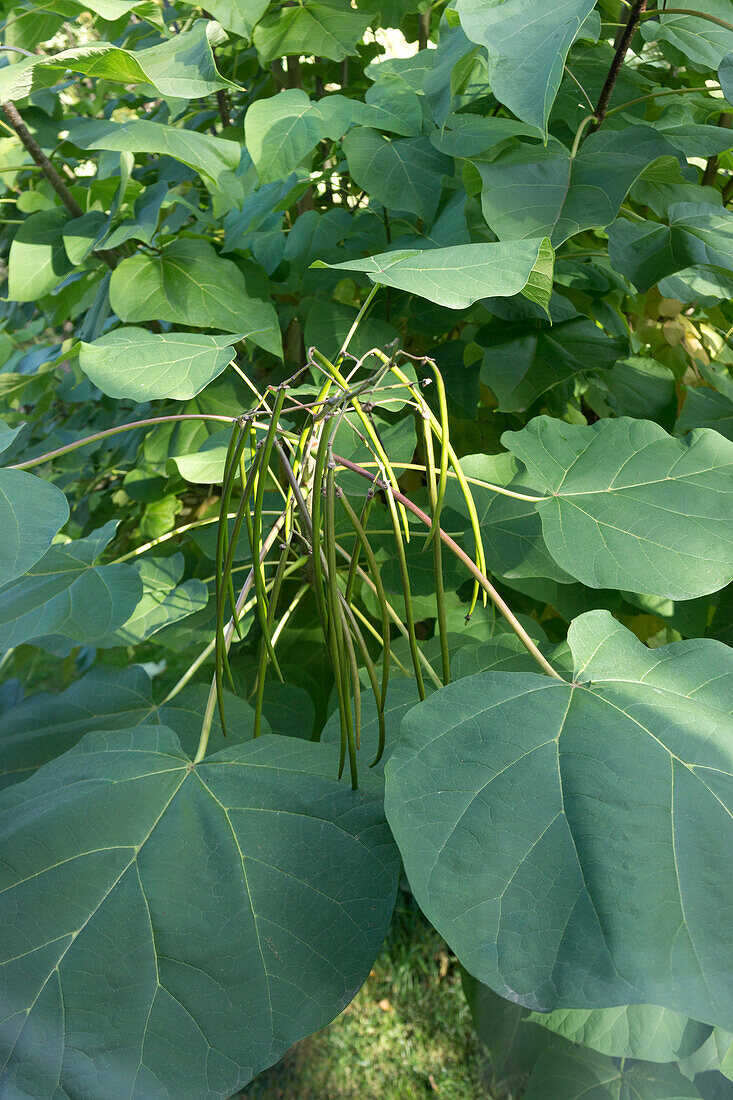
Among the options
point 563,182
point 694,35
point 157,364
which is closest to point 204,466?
point 157,364

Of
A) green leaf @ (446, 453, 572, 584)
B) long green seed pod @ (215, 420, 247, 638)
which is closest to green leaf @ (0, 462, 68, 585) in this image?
long green seed pod @ (215, 420, 247, 638)

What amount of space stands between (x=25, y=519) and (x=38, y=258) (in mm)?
714

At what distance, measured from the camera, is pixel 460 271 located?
0.55m

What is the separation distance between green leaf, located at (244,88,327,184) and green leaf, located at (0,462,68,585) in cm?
45

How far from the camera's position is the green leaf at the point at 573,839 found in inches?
15.9

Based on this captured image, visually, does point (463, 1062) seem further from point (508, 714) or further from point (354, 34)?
point (354, 34)

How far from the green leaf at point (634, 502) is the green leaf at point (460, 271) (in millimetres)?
197

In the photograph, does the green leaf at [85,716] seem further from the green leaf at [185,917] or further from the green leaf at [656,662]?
the green leaf at [656,662]

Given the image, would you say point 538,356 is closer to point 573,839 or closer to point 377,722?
point 377,722

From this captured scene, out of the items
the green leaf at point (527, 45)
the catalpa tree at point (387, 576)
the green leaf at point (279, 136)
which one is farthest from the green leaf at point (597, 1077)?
the green leaf at point (279, 136)

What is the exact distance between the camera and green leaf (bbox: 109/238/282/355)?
37.5 inches

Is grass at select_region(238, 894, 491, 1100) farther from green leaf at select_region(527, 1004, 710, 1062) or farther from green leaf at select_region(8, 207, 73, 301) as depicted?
green leaf at select_region(8, 207, 73, 301)

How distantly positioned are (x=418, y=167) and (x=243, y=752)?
69cm

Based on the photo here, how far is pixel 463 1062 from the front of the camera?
1.48m
